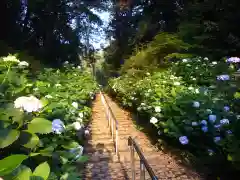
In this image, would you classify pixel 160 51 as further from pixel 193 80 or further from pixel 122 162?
pixel 122 162

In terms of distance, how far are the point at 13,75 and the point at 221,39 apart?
19.8 feet

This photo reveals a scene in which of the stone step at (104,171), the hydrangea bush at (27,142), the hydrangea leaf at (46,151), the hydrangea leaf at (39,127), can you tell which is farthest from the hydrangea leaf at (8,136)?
the stone step at (104,171)

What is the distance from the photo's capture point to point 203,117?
125 inches

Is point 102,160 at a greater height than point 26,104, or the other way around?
point 26,104

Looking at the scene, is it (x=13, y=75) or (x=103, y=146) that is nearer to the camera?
(x=13, y=75)

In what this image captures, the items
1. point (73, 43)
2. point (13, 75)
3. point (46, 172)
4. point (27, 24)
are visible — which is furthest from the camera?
point (73, 43)

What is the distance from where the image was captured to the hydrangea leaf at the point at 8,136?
3.57ft

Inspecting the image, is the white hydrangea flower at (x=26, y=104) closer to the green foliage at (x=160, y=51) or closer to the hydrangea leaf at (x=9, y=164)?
the hydrangea leaf at (x=9, y=164)

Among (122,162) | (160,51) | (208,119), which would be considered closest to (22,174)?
(208,119)

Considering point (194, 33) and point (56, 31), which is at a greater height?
point (56, 31)

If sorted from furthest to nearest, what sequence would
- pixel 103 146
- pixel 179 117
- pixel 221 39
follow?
1. pixel 221 39
2. pixel 103 146
3. pixel 179 117

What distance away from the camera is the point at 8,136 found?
3.68 feet

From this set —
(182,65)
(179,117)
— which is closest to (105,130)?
(182,65)

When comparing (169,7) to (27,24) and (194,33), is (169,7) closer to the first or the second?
(194,33)
